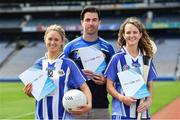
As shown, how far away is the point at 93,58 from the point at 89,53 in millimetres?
92

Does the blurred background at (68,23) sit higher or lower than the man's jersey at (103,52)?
A: lower

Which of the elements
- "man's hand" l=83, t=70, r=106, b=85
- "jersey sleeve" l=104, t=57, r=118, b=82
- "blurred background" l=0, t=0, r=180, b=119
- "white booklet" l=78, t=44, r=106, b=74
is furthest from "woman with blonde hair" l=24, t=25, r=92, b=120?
"blurred background" l=0, t=0, r=180, b=119

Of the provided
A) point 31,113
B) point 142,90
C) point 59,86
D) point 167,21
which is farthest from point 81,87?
point 167,21

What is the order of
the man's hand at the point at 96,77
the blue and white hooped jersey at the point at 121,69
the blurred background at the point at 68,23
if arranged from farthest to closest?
the blurred background at the point at 68,23, the man's hand at the point at 96,77, the blue and white hooped jersey at the point at 121,69

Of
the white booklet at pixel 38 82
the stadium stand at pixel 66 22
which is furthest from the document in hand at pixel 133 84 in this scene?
the stadium stand at pixel 66 22

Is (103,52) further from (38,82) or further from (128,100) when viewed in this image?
(38,82)

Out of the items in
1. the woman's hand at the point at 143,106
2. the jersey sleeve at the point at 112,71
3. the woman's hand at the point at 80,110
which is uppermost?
the jersey sleeve at the point at 112,71

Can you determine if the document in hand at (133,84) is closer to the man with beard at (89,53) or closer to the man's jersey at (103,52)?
the man with beard at (89,53)

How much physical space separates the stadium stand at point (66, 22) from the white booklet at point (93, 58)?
36.6 metres

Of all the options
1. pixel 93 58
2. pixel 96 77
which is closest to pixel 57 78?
pixel 96 77

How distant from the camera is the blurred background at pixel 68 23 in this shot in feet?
146

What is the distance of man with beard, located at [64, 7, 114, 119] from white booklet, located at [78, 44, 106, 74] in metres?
0.03

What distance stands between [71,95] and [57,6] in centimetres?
4420

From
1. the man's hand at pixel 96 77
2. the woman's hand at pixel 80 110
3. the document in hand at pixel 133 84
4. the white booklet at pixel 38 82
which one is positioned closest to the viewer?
the woman's hand at pixel 80 110
